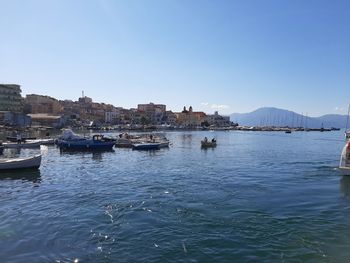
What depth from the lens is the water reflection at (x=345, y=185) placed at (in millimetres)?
29250

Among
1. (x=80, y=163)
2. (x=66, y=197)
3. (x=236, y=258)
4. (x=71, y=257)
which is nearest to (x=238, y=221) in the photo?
(x=236, y=258)

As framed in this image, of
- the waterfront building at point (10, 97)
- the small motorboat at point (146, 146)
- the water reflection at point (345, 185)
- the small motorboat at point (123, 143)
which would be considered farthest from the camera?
the waterfront building at point (10, 97)

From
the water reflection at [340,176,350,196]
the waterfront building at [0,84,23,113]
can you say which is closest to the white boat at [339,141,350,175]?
the water reflection at [340,176,350,196]

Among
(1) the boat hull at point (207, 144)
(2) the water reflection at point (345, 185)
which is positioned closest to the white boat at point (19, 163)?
(2) the water reflection at point (345, 185)

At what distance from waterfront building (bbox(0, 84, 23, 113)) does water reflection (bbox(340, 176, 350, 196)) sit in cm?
14921

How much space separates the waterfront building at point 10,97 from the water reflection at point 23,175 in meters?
129

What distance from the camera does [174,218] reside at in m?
20.6

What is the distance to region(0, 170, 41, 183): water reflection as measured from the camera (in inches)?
1380

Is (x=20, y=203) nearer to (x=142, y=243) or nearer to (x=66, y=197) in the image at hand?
(x=66, y=197)

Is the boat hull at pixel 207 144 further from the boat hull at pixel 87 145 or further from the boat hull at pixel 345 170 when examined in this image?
the boat hull at pixel 345 170

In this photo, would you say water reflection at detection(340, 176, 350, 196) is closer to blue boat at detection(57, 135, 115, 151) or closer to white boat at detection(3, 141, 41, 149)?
blue boat at detection(57, 135, 115, 151)

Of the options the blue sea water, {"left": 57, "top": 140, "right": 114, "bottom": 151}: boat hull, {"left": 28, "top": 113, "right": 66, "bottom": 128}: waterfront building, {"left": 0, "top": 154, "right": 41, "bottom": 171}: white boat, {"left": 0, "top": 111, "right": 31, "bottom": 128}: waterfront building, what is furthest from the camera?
{"left": 28, "top": 113, "right": 66, "bottom": 128}: waterfront building

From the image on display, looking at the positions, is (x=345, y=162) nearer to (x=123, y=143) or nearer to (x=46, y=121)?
(x=123, y=143)

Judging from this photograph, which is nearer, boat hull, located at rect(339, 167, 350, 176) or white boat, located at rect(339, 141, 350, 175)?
boat hull, located at rect(339, 167, 350, 176)
